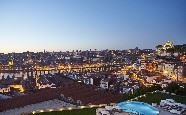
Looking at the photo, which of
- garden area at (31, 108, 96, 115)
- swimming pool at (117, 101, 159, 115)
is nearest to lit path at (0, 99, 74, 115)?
garden area at (31, 108, 96, 115)

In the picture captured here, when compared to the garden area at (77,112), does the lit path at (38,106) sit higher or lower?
lower

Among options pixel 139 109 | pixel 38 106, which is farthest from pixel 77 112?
pixel 38 106

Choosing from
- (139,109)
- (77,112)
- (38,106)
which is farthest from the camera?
(38,106)

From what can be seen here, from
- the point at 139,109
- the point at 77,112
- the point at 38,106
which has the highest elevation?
the point at 139,109

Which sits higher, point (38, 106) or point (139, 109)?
point (139, 109)

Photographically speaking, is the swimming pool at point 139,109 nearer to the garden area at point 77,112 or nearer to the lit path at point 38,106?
the garden area at point 77,112

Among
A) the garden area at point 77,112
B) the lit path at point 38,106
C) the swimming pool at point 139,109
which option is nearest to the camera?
the swimming pool at point 139,109

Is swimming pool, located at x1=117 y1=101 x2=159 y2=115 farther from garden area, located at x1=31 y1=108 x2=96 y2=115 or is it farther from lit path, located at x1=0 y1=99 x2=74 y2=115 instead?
lit path, located at x1=0 y1=99 x2=74 y2=115

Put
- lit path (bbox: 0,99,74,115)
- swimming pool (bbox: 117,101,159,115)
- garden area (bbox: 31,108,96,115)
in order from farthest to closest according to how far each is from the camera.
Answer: lit path (bbox: 0,99,74,115) → garden area (bbox: 31,108,96,115) → swimming pool (bbox: 117,101,159,115)

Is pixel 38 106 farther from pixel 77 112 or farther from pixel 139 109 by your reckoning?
pixel 139 109

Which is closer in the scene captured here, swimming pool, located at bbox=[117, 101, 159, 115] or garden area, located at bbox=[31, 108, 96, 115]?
swimming pool, located at bbox=[117, 101, 159, 115]

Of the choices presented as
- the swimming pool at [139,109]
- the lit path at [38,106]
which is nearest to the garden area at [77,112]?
the swimming pool at [139,109]

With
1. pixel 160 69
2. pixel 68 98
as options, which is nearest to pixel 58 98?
pixel 68 98
